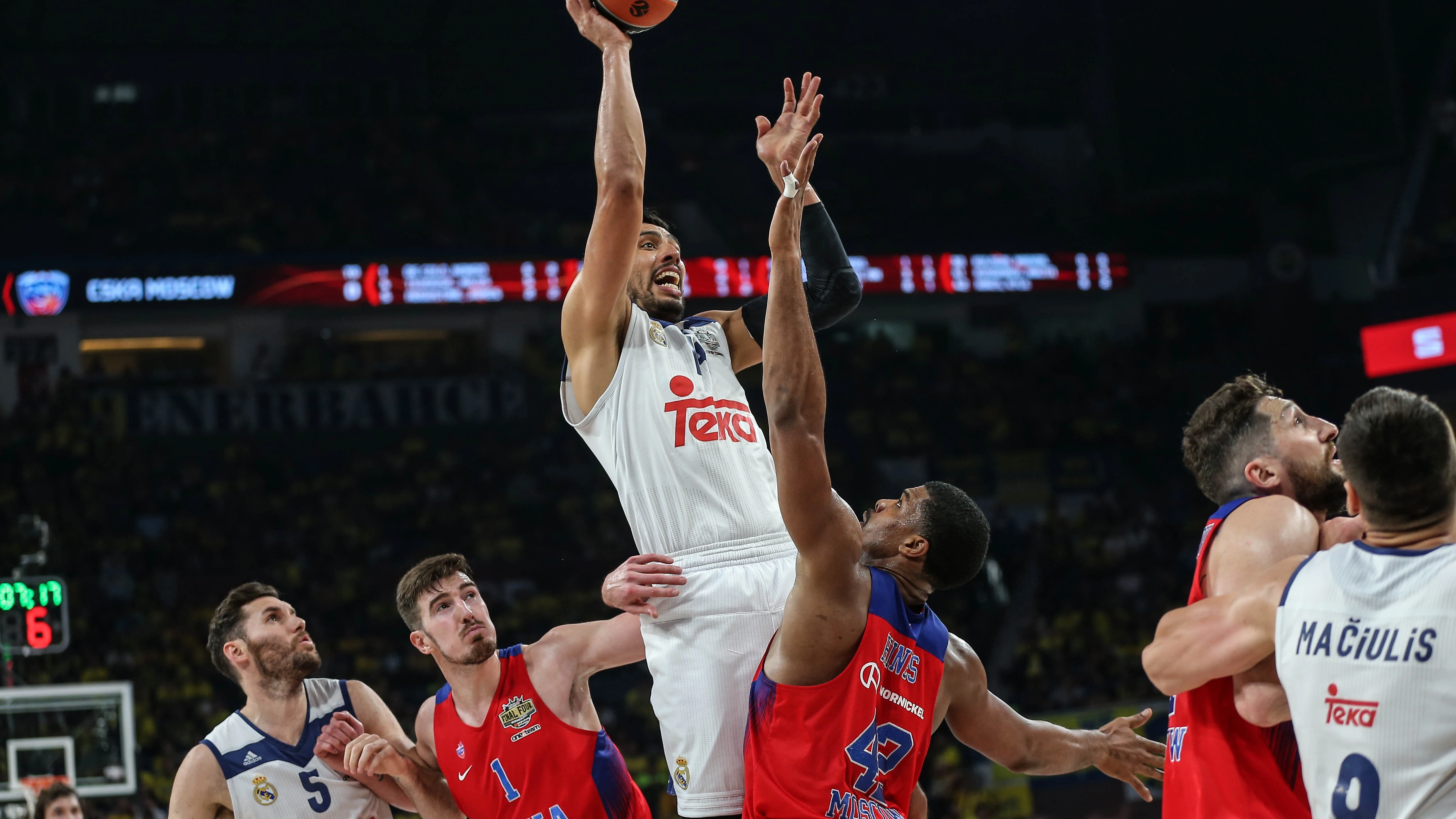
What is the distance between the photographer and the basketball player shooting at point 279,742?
220 inches

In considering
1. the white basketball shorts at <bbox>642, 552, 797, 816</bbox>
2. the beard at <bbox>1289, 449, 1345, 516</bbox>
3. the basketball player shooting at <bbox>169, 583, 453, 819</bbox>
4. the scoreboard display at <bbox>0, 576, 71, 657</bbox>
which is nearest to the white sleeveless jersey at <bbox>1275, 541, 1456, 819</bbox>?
the beard at <bbox>1289, 449, 1345, 516</bbox>

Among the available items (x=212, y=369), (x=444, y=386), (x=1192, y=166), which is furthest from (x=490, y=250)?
(x=1192, y=166)

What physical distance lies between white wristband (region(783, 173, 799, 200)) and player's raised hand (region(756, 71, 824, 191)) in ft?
0.05

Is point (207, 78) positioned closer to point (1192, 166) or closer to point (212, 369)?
point (212, 369)

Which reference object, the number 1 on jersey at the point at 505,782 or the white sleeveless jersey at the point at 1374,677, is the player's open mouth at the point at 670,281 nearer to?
the number 1 on jersey at the point at 505,782

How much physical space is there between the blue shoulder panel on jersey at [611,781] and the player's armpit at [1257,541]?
2.52 metres

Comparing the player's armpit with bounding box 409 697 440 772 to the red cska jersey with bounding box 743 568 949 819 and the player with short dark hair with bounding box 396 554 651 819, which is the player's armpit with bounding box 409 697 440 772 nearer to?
the player with short dark hair with bounding box 396 554 651 819

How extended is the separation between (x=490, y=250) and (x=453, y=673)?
14.2 meters

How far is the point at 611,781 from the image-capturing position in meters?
5.18

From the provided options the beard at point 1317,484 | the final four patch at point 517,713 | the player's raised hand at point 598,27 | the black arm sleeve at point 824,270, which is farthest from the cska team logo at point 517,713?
the beard at point 1317,484

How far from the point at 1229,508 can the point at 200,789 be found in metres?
4.28

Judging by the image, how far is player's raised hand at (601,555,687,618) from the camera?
411 cm

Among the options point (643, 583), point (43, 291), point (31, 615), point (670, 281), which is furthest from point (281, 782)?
point (43, 291)

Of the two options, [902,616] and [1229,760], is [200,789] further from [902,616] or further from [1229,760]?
[1229,760]
